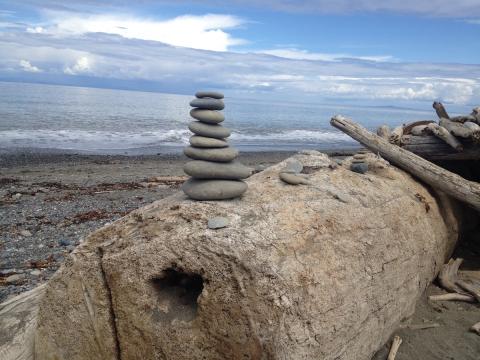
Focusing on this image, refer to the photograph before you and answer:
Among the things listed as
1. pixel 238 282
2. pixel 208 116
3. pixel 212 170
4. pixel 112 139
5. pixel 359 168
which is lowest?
pixel 112 139

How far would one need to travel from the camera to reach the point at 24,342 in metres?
4.98

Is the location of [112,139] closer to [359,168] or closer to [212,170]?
[359,168]

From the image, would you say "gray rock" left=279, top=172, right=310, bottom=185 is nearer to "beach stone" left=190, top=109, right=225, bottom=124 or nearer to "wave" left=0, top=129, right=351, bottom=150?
"beach stone" left=190, top=109, right=225, bottom=124

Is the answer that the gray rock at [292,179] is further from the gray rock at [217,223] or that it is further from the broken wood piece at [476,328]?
the broken wood piece at [476,328]

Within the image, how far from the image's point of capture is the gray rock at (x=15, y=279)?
7496 mm

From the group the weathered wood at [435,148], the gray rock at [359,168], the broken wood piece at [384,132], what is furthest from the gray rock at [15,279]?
the weathered wood at [435,148]

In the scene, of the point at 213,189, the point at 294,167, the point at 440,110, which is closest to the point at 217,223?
the point at 213,189

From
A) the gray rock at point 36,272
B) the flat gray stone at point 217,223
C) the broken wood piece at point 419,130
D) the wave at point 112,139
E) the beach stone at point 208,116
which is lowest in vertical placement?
the wave at point 112,139

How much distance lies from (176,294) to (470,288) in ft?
16.3

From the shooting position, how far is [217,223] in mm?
4141

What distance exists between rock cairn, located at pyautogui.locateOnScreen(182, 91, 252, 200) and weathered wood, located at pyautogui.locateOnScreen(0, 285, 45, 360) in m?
2.39

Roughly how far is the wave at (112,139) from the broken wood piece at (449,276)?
906 inches

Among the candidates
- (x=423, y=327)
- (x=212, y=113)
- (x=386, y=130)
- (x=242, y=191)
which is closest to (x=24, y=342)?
(x=242, y=191)

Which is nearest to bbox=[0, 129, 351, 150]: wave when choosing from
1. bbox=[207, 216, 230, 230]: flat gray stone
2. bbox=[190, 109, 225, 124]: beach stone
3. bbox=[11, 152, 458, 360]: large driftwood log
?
bbox=[11, 152, 458, 360]: large driftwood log
